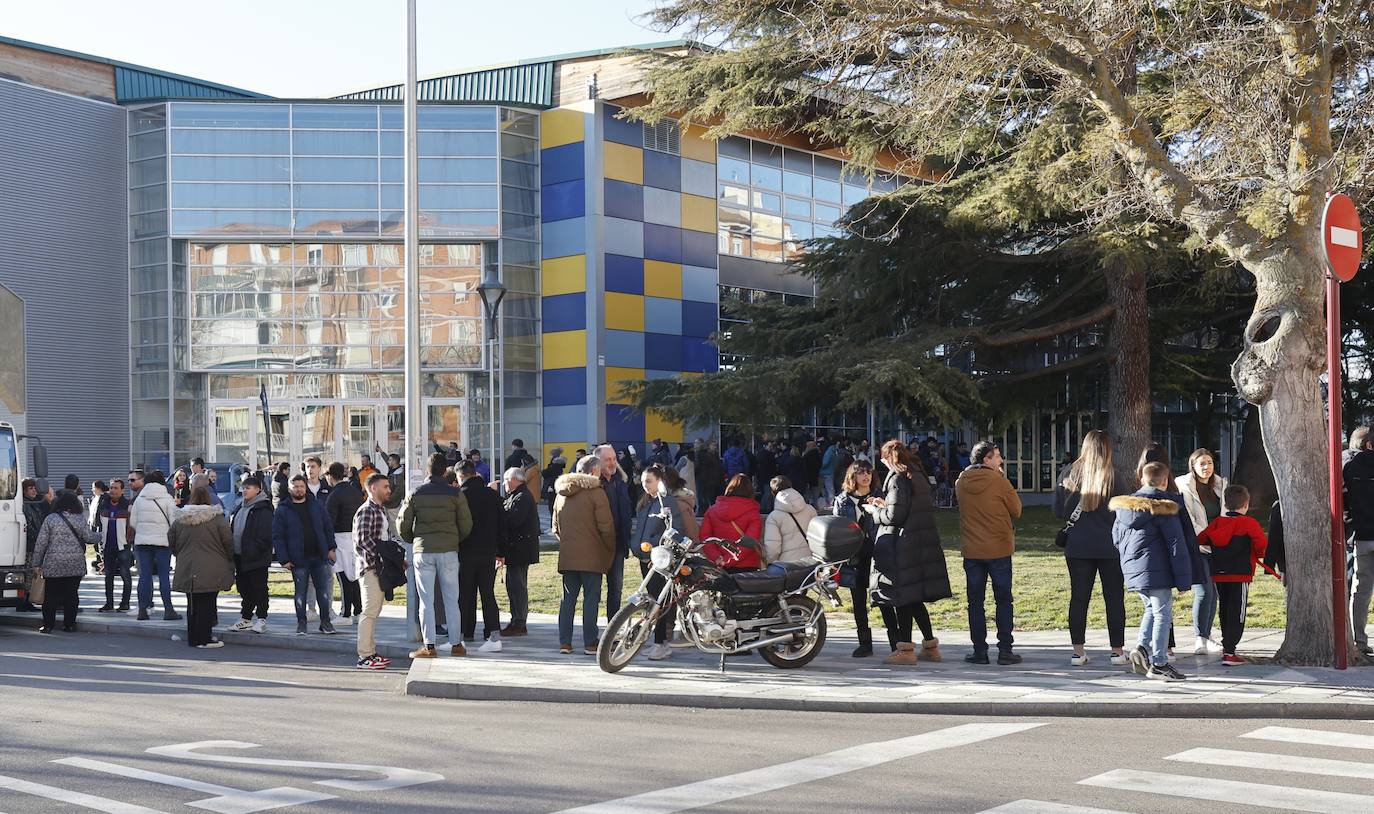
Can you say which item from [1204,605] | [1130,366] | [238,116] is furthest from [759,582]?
[238,116]

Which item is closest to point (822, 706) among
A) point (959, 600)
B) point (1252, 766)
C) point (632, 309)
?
point (1252, 766)

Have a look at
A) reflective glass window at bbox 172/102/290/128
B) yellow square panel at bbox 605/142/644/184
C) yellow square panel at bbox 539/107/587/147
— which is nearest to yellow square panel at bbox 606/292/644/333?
yellow square panel at bbox 605/142/644/184

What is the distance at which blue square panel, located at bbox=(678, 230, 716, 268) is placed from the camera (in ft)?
131

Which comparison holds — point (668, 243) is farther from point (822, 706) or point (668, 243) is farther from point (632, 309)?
point (822, 706)

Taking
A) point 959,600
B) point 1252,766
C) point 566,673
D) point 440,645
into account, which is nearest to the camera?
point 1252,766

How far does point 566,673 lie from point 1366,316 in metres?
22.4

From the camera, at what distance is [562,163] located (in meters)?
38.2

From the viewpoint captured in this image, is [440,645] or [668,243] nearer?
[440,645]

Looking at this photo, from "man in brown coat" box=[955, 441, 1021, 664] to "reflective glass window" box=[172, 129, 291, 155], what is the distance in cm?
2931

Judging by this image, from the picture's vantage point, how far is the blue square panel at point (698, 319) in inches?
1576

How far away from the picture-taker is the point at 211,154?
37188mm

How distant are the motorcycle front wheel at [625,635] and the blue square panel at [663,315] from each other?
27.7 metres

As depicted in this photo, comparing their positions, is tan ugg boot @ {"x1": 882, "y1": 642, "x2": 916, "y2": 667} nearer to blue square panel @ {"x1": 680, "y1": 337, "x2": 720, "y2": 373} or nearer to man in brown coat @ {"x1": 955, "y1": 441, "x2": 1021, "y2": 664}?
man in brown coat @ {"x1": 955, "y1": 441, "x2": 1021, "y2": 664}

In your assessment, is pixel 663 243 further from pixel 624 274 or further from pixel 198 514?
pixel 198 514
